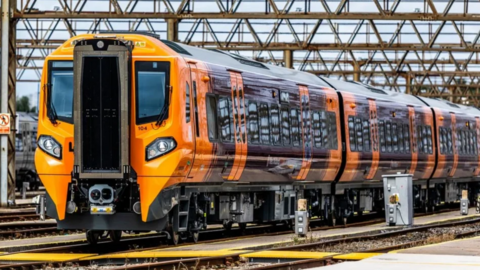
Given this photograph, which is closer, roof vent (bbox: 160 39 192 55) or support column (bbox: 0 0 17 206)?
roof vent (bbox: 160 39 192 55)

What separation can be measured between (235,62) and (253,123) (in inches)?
51.6

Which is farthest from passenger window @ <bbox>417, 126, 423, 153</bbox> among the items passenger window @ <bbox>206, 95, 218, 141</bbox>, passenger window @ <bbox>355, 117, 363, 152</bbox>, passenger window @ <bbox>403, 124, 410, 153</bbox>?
passenger window @ <bbox>206, 95, 218, 141</bbox>

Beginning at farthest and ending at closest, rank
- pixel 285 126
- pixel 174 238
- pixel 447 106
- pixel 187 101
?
pixel 447 106 < pixel 285 126 < pixel 174 238 < pixel 187 101

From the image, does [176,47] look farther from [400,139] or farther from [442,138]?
[442,138]

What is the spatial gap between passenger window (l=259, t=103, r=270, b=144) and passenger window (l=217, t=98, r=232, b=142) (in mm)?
1729

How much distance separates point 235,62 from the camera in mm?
22688

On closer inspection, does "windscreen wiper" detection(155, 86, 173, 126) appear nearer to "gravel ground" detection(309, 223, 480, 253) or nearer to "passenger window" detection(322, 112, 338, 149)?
"gravel ground" detection(309, 223, 480, 253)

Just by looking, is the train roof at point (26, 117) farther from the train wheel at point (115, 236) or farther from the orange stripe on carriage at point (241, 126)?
the train wheel at point (115, 236)

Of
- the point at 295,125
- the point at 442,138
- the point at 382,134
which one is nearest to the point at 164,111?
the point at 295,125

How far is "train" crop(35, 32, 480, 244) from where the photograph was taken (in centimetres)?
1864

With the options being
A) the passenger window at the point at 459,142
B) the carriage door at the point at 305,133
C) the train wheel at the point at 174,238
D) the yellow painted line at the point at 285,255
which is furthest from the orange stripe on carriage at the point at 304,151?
the passenger window at the point at 459,142

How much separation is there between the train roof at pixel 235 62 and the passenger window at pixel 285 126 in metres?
0.85

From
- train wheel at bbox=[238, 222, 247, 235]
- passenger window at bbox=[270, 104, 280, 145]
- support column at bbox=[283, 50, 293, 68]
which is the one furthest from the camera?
support column at bbox=[283, 50, 293, 68]

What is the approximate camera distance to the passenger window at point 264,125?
22906 millimetres
